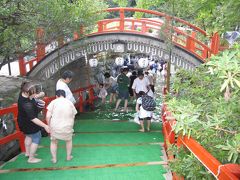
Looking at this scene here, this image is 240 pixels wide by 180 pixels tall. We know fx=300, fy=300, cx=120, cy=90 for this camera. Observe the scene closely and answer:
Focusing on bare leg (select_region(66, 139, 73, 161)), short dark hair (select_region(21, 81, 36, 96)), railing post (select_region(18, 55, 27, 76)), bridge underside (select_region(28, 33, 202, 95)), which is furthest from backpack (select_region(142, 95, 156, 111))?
railing post (select_region(18, 55, 27, 76))

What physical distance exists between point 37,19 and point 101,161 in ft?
13.5

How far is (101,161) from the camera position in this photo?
583 cm

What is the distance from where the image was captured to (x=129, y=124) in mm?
9570

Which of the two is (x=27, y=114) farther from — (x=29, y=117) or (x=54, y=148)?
(x=54, y=148)

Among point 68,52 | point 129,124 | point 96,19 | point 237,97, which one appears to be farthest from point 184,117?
point 68,52

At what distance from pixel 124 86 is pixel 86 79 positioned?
6.14 metres

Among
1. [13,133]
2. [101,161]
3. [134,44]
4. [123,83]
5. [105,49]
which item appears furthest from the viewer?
[105,49]

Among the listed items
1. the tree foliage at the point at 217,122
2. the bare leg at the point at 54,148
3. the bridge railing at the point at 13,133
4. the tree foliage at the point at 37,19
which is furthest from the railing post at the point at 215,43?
the tree foliage at the point at 217,122

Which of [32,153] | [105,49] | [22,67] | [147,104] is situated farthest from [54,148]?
[22,67]

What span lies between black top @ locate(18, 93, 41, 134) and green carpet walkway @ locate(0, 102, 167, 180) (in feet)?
2.36

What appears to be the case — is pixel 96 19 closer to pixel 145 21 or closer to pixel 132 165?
pixel 145 21

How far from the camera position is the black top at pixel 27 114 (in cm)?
517

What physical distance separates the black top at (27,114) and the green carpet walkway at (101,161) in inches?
28.4

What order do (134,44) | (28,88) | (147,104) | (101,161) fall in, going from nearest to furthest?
(28,88) < (101,161) < (147,104) < (134,44)
